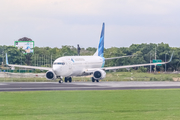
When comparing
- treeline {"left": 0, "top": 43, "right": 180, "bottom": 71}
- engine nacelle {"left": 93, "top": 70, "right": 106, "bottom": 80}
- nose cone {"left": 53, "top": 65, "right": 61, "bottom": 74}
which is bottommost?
engine nacelle {"left": 93, "top": 70, "right": 106, "bottom": 80}

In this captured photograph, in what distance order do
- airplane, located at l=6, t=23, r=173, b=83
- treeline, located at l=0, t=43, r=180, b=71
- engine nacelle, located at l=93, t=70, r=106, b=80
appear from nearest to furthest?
airplane, located at l=6, t=23, r=173, b=83 < engine nacelle, located at l=93, t=70, r=106, b=80 < treeline, located at l=0, t=43, r=180, b=71

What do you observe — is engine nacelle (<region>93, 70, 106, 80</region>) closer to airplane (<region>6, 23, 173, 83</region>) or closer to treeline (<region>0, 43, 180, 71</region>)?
airplane (<region>6, 23, 173, 83</region>)

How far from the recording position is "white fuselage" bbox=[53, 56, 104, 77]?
192ft

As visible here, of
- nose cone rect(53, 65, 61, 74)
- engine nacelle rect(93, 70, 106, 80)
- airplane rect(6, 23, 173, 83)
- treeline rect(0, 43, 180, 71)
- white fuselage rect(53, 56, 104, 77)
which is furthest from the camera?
treeline rect(0, 43, 180, 71)

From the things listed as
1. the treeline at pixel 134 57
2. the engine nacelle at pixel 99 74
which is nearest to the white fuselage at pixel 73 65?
the engine nacelle at pixel 99 74

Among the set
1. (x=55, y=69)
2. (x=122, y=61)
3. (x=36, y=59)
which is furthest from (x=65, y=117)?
(x=36, y=59)

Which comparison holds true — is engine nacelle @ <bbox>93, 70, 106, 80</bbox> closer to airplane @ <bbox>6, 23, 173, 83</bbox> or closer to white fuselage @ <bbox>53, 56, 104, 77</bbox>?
airplane @ <bbox>6, 23, 173, 83</bbox>

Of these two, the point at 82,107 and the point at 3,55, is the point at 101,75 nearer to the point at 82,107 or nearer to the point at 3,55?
the point at 82,107

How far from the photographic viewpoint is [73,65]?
61594 mm

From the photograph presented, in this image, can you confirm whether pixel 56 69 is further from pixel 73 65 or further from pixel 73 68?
pixel 73 65

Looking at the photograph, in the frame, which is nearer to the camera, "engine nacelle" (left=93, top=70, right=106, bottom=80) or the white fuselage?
the white fuselage

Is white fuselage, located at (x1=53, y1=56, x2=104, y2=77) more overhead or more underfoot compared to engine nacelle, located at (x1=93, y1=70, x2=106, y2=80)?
more overhead

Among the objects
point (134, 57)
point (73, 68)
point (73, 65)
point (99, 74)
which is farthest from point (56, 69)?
point (134, 57)

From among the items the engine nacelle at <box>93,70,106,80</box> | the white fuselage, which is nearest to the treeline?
the white fuselage
